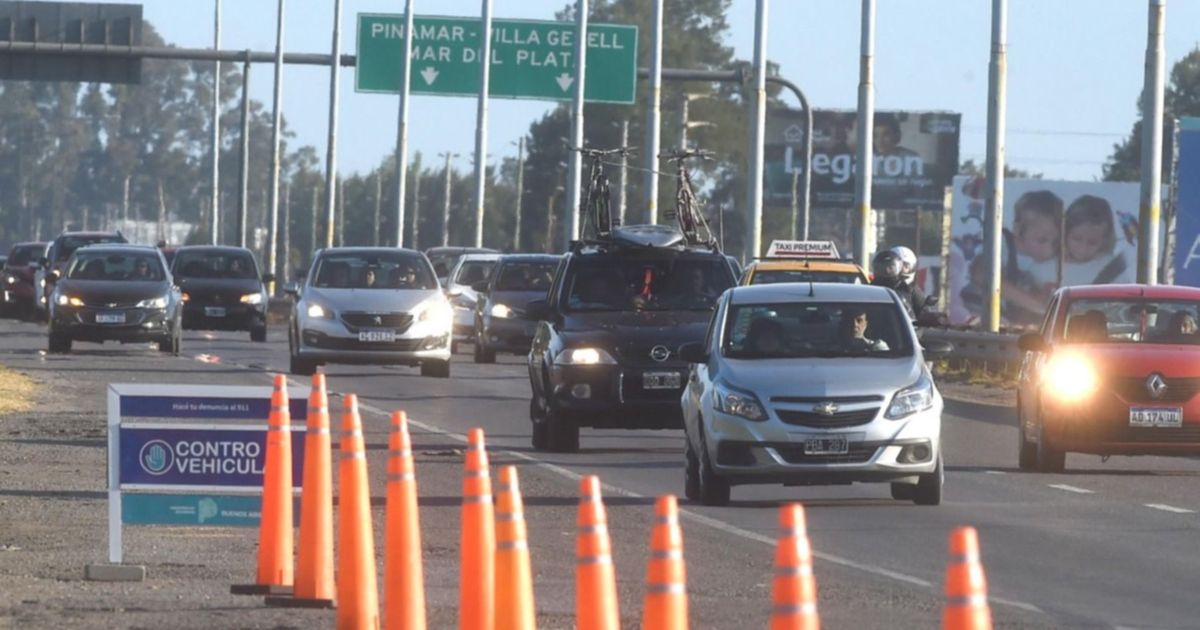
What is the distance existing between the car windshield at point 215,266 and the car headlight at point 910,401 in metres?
30.0

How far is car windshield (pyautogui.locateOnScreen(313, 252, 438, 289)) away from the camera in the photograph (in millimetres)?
34156

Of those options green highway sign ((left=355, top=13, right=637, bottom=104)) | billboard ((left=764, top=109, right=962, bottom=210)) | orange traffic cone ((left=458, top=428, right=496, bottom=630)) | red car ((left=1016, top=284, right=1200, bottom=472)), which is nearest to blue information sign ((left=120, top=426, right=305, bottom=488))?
orange traffic cone ((left=458, top=428, right=496, bottom=630))

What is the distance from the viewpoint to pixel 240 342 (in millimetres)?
48312

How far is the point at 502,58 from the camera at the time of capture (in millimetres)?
64375

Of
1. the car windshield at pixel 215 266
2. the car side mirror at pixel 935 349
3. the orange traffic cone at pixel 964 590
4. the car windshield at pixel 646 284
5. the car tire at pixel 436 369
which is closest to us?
the orange traffic cone at pixel 964 590

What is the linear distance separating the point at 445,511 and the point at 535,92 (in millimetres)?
47971

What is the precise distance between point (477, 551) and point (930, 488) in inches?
355

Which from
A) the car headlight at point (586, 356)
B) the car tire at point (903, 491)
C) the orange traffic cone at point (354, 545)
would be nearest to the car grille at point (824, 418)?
the car tire at point (903, 491)

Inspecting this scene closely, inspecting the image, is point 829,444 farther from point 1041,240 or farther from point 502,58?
point 1041,240

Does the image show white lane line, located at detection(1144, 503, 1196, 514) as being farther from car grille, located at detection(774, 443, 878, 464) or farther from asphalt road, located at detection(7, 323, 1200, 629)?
car grille, located at detection(774, 443, 878, 464)

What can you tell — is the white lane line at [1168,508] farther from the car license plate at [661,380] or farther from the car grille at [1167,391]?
the car license plate at [661,380]

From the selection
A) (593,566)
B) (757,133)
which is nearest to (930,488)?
(593,566)

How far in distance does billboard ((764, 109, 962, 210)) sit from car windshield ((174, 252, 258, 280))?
220 feet

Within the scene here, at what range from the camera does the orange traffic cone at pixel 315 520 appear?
37.7ft
